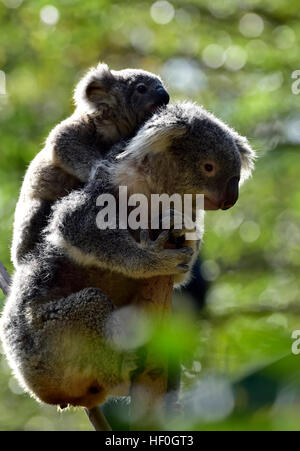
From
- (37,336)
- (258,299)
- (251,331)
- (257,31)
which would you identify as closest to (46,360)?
(37,336)

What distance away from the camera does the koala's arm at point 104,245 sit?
3.77 metres

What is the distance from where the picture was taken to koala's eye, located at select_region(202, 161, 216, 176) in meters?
4.16

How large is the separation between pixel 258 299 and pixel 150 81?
6.16 meters

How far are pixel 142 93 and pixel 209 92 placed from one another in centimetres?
690

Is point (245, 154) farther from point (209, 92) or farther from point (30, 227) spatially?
point (209, 92)

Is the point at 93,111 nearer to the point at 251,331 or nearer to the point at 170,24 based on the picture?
the point at 251,331

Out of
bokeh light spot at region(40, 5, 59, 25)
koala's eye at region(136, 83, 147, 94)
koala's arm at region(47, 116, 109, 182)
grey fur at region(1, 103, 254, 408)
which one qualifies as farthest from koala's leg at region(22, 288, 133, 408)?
bokeh light spot at region(40, 5, 59, 25)

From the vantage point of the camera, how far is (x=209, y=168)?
4.17 meters

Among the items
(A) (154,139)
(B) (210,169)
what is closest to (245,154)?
(B) (210,169)

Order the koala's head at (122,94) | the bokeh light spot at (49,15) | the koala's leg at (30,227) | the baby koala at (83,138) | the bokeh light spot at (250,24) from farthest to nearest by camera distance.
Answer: the bokeh light spot at (250,24) → the bokeh light spot at (49,15) → the koala's head at (122,94) → the baby koala at (83,138) → the koala's leg at (30,227)

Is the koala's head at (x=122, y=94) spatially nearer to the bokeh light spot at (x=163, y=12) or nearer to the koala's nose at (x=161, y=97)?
the koala's nose at (x=161, y=97)

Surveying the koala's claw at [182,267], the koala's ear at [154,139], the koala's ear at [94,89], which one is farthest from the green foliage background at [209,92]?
the koala's claw at [182,267]

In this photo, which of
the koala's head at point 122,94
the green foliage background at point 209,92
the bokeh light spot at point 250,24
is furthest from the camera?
the bokeh light spot at point 250,24

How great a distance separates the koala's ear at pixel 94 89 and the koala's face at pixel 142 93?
153 millimetres
